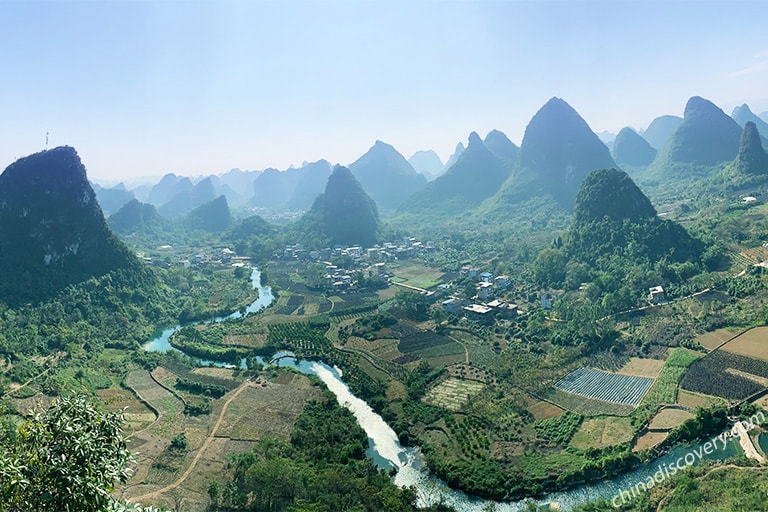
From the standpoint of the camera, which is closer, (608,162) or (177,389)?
(177,389)

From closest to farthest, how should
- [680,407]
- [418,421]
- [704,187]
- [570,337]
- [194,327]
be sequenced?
1. [680,407]
2. [418,421]
3. [570,337]
4. [194,327]
5. [704,187]

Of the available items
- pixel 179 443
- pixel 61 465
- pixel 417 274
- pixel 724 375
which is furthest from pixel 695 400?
pixel 417 274

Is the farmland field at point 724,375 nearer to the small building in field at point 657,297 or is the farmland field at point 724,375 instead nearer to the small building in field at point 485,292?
the small building in field at point 657,297

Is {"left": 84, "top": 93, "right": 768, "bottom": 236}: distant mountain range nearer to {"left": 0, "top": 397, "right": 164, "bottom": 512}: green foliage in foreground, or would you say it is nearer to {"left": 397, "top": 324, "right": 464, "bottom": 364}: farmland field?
{"left": 397, "top": 324, "right": 464, "bottom": 364}: farmland field

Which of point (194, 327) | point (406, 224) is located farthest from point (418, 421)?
point (406, 224)

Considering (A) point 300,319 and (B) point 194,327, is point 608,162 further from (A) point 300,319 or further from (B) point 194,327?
(B) point 194,327

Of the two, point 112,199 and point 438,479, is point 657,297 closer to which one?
point 438,479
